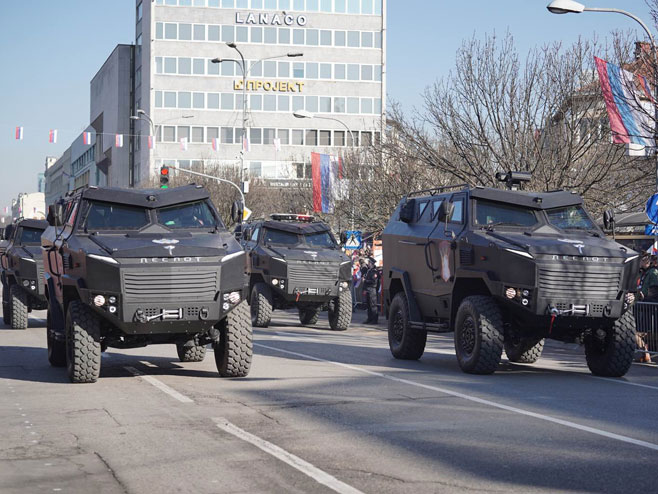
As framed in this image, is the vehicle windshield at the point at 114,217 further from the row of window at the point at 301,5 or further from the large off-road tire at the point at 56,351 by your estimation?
the row of window at the point at 301,5

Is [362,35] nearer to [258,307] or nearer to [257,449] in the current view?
[258,307]

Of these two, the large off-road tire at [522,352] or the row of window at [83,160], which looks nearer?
the large off-road tire at [522,352]

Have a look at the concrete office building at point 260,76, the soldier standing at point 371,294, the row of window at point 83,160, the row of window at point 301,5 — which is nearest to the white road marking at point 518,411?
the soldier standing at point 371,294

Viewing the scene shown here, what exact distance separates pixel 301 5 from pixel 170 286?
257 feet

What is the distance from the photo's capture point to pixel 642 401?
35.7ft

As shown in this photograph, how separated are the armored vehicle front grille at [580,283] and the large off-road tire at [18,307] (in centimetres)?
1294

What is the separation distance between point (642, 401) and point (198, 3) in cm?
7882

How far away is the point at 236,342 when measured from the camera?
486 inches

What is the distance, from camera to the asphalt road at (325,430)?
22.2 feet

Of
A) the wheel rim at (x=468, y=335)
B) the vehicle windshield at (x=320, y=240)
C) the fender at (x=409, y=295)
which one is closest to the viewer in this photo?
the wheel rim at (x=468, y=335)

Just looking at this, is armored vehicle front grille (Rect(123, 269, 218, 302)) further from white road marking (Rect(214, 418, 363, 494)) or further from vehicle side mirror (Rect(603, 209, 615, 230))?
vehicle side mirror (Rect(603, 209, 615, 230))

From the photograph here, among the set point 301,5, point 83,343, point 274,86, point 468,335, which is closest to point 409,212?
point 468,335

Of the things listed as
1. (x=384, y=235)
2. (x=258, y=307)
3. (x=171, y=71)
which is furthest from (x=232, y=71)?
(x=384, y=235)

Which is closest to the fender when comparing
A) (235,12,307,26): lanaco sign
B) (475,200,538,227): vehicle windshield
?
(475,200,538,227): vehicle windshield
